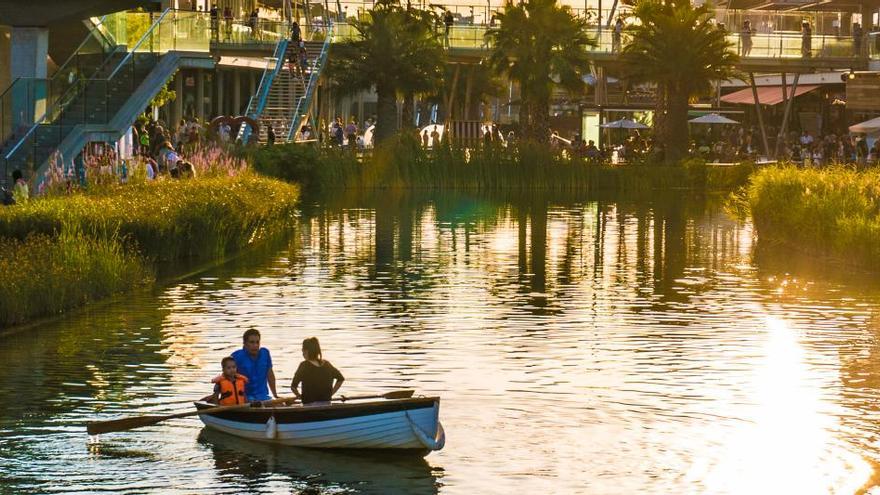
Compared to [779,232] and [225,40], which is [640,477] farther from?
[225,40]

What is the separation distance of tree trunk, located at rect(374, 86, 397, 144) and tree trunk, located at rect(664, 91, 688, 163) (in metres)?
15.0

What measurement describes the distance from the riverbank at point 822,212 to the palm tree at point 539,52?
3845 centimetres

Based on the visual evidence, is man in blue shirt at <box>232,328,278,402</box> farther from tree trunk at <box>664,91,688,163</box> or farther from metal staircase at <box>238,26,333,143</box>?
tree trunk at <box>664,91,688,163</box>

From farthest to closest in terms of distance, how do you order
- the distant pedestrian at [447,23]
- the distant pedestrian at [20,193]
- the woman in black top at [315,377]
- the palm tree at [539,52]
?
the distant pedestrian at [447,23], the palm tree at [539,52], the distant pedestrian at [20,193], the woman in black top at [315,377]

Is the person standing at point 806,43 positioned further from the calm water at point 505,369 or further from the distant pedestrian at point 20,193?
the distant pedestrian at point 20,193

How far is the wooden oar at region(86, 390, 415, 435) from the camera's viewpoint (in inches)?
661

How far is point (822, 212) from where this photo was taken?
37.7m

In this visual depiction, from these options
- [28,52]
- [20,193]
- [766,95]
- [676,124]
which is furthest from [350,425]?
[766,95]

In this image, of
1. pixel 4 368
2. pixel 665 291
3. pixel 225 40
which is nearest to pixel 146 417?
pixel 4 368

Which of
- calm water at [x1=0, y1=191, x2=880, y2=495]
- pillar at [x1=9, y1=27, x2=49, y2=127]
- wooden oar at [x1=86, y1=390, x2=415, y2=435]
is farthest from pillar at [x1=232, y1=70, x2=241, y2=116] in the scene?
wooden oar at [x1=86, y1=390, x2=415, y2=435]

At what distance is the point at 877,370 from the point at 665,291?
935 centimetres

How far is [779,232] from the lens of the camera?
41438 millimetres

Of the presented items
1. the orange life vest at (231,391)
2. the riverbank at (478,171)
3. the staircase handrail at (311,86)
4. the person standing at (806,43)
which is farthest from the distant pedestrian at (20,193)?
the person standing at (806,43)

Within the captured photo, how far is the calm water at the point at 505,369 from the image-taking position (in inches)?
623
